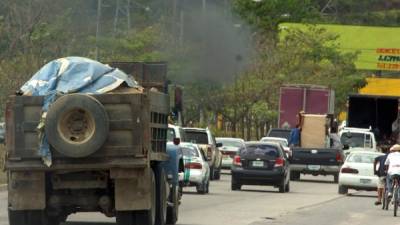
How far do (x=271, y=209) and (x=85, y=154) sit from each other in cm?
1119

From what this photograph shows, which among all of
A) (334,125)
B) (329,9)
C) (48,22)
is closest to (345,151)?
(334,125)

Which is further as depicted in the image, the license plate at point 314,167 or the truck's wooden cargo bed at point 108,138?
the license plate at point 314,167

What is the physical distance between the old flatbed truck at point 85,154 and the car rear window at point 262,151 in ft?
62.3

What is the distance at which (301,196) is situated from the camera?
1420 inches

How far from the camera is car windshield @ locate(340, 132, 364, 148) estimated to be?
2089 inches

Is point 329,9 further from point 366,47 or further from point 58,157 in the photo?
point 58,157

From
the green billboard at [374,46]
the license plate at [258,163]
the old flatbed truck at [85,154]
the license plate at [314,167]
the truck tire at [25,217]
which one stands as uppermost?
the green billboard at [374,46]

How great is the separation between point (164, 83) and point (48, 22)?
3388 cm

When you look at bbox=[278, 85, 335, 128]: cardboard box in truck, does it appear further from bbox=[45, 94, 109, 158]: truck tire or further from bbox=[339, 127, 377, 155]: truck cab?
bbox=[45, 94, 109, 158]: truck tire

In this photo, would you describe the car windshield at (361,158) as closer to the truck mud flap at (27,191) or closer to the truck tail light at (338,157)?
the truck tail light at (338,157)

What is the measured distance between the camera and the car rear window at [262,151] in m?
37.8

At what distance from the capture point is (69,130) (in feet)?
59.4

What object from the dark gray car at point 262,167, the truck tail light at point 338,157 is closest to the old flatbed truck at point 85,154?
the dark gray car at point 262,167

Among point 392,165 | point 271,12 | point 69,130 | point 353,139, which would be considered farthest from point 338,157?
point 271,12
